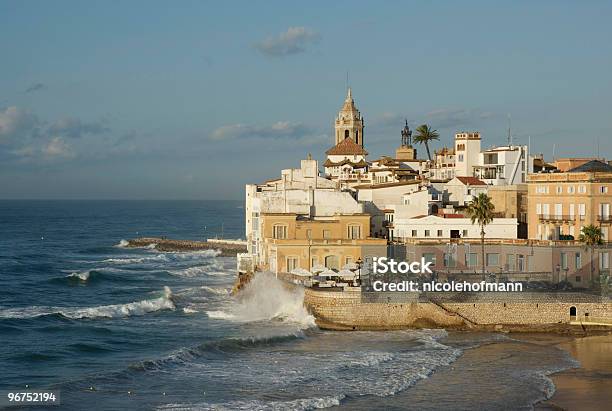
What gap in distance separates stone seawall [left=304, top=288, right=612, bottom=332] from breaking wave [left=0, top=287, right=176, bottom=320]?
16.9 metres

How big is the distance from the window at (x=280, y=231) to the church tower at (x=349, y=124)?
5892 cm

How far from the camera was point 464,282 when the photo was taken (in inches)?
1980

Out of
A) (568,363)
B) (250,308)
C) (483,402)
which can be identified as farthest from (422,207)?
(483,402)

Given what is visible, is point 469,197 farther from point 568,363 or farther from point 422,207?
point 568,363

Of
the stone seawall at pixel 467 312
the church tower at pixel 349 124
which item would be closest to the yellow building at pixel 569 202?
the stone seawall at pixel 467 312

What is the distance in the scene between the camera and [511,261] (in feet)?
185

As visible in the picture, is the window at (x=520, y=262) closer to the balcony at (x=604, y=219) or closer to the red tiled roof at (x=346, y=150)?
the balcony at (x=604, y=219)

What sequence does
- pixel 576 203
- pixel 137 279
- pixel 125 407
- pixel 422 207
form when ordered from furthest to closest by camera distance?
1. pixel 137 279
2. pixel 422 207
3. pixel 576 203
4. pixel 125 407

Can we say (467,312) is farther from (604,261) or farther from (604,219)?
(604,219)

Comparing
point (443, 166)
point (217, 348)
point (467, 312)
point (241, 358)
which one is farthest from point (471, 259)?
point (443, 166)

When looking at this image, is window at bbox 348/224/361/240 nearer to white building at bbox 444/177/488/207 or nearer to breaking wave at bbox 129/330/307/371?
breaking wave at bbox 129/330/307/371

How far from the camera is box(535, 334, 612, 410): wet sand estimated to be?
35.3 m

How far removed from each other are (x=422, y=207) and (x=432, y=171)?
20.5 metres

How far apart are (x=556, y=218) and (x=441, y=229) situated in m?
7.56
